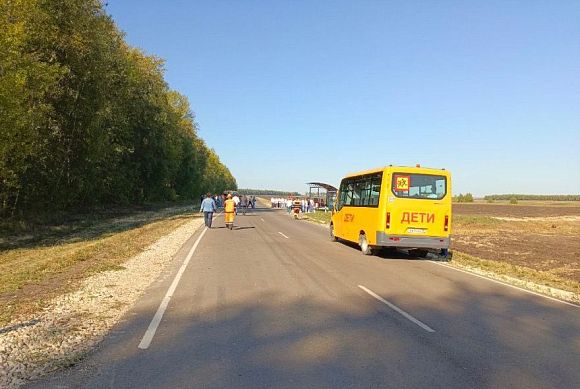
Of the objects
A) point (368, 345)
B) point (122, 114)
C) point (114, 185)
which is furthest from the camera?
point (114, 185)

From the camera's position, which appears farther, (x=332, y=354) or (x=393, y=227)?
(x=393, y=227)

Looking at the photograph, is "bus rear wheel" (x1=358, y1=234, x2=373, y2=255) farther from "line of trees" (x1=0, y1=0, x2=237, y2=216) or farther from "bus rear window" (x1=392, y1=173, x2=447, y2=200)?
"line of trees" (x1=0, y1=0, x2=237, y2=216)

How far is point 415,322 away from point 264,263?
635 centimetres

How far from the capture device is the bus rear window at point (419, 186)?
592 inches

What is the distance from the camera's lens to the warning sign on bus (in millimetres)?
15039

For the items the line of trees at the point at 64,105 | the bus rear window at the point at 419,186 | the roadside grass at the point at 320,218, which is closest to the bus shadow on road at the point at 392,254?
the bus rear window at the point at 419,186

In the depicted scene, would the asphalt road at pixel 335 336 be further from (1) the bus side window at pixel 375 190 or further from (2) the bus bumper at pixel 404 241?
(1) the bus side window at pixel 375 190

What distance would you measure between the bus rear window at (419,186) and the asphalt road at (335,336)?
4.20 metres

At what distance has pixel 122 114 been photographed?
3750 cm

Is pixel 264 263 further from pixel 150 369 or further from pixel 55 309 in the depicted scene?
pixel 150 369

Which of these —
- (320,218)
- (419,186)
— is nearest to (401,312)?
(419,186)

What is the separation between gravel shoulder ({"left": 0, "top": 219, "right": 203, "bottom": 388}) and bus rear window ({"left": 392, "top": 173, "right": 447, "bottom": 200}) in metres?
7.91

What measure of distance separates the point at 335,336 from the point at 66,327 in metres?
3.55

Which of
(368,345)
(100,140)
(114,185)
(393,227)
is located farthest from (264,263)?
(114,185)
